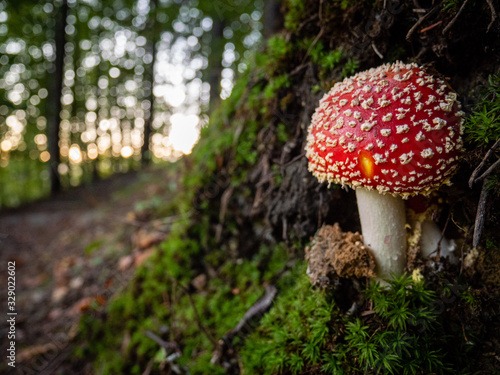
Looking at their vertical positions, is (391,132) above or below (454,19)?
below

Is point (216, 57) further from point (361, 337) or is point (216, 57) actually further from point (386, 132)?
point (361, 337)

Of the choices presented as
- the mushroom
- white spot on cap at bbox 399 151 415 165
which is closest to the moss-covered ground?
the mushroom

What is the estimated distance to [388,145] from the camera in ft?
4.95

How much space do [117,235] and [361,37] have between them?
→ 4616 mm

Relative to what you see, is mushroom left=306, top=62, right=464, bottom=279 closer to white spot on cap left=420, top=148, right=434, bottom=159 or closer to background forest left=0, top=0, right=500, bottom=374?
white spot on cap left=420, top=148, right=434, bottom=159

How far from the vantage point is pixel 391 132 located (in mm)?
1510

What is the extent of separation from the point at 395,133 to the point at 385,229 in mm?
695

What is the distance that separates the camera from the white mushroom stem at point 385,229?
1.85 metres

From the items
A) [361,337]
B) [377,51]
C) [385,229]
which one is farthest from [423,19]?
[361,337]

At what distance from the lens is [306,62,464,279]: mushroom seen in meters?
1.50

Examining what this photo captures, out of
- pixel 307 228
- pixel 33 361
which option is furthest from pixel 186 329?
pixel 33 361

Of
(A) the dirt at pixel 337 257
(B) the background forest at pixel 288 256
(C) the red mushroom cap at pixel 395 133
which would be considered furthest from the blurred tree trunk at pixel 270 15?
(A) the dirt at pixel 337 257

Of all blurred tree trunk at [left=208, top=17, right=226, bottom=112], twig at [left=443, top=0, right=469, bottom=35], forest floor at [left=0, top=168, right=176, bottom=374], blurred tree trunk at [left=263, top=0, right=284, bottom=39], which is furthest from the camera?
blurred tree trunk at [left=208, top=17, right=226, bottom=112]

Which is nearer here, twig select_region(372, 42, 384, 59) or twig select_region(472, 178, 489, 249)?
twig select_region(472, 178, 489, 249)
